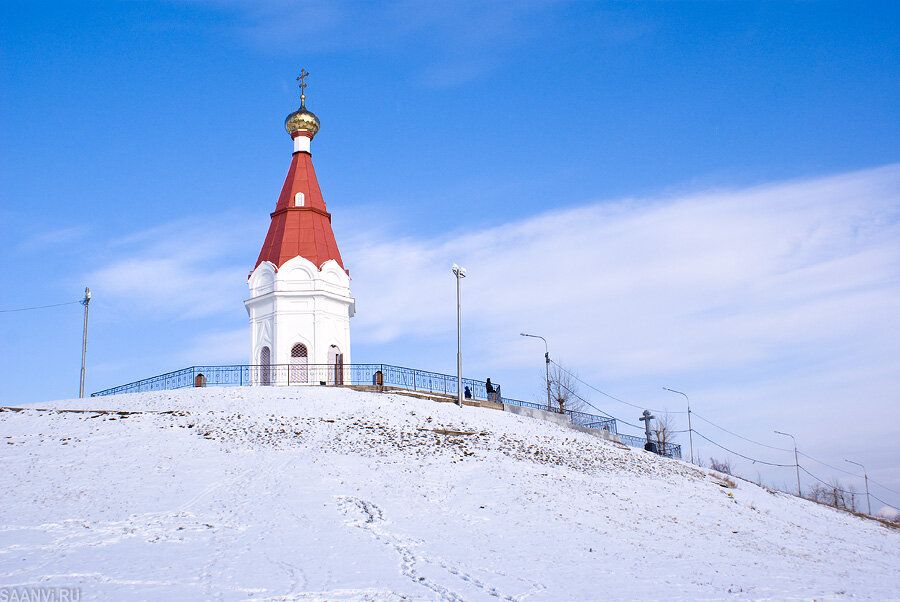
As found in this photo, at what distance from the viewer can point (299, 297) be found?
30.7 m

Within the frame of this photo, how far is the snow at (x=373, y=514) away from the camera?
34.3 feet

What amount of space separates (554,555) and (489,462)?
7121 millimetres

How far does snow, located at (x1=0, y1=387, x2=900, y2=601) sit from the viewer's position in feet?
34.3

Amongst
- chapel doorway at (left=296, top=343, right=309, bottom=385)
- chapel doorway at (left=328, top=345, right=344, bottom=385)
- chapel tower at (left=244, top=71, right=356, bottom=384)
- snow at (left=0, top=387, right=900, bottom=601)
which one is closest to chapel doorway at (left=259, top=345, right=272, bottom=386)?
chapel tower at (left=244, top=71, right=356, bottom=384)

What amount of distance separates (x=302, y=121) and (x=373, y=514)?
23840 millimetres

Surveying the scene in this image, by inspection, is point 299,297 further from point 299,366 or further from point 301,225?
point 301,225

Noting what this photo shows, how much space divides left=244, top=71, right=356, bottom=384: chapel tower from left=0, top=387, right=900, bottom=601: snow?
16.7 ft

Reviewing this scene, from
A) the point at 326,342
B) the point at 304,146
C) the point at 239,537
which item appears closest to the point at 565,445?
the point at 326,342

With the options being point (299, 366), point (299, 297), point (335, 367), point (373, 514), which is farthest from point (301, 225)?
point (373, 514)

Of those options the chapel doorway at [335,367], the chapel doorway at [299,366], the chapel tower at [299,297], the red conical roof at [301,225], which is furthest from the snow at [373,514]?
the red conical roof at [301,225]

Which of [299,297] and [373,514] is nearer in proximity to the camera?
[373,514]

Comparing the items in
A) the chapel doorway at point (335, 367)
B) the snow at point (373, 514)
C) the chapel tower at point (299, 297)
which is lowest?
the snow at point (373, 514)

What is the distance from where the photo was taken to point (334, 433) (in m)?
20.8

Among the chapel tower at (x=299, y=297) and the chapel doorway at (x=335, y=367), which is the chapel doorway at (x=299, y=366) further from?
the chapel doorway at (x=335, y=367)
